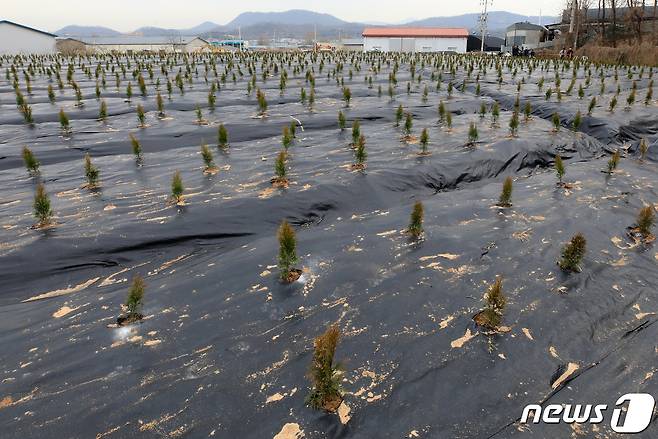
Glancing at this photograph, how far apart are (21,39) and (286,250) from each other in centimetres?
7587

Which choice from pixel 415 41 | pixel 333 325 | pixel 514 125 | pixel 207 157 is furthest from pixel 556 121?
pixel 415 41

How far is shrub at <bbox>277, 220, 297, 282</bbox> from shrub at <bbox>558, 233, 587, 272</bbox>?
3275 millimetres

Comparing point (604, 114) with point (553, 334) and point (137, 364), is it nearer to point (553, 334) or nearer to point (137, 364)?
point (553, 334)

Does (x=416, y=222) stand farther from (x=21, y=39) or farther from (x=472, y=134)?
(x=21, y=39)

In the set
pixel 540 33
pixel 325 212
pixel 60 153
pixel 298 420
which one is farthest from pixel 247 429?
pixel 540 33

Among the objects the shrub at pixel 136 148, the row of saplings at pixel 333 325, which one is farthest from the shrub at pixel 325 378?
the shrub at pixel 136 148

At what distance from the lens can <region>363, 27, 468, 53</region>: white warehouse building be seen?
7275cm

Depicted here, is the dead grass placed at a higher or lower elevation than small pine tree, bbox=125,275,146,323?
higher

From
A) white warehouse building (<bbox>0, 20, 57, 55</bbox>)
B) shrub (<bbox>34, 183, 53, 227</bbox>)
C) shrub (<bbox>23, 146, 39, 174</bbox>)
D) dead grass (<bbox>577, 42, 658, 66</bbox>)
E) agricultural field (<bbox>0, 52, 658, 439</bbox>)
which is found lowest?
agricultural field (<bbox>0, 52, 658, 439</bbox>)

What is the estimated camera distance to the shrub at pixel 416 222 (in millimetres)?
5573

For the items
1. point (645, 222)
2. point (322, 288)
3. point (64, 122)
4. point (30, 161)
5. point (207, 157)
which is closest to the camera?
point (322, 288)

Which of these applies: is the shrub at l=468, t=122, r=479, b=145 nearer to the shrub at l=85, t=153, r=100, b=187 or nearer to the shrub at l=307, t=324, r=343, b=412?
the shrub at l=307, t=324, r=343, b=412

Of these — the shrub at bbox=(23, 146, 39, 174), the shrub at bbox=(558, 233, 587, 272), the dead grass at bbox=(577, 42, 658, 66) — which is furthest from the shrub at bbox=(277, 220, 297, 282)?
the dead grass at bbox=(577, 42, 658, 66)

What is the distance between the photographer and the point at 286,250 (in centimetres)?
459
